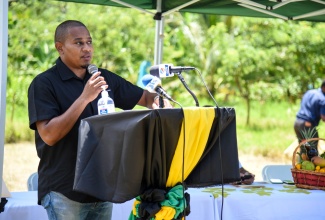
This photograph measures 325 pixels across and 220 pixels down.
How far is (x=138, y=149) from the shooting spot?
2.63 meters

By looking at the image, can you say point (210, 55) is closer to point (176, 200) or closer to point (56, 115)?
point (56, 115)

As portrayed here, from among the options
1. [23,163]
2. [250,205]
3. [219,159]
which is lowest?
[23,163]

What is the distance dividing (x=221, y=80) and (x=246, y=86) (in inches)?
24.3

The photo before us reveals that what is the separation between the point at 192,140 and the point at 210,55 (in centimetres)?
1207

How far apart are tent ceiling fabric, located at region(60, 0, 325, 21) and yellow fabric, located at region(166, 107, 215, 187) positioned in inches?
121

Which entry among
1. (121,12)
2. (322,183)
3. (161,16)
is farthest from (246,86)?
(322,183)

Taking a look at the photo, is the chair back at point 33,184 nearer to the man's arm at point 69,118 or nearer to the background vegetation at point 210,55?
the man's arm at point 69,118

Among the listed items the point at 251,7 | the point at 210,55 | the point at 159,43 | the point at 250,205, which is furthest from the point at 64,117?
the point at 210,55

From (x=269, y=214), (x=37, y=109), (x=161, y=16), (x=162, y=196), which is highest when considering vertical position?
(x=161, y=16)

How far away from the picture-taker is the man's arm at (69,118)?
285cm

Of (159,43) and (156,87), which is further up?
(159,43)

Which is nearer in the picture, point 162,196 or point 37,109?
point 162,196

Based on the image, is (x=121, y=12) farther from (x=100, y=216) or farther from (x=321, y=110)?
(x=100, y=216)

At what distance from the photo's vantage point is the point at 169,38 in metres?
15.3
